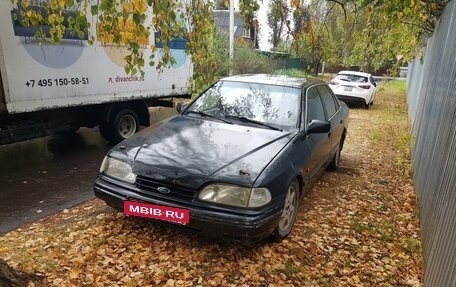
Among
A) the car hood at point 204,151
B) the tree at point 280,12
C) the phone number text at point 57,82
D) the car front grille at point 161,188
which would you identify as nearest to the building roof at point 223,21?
the tree at point 280,12

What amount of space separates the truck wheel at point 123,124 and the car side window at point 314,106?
159 inches

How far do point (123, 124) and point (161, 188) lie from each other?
460 centimetres

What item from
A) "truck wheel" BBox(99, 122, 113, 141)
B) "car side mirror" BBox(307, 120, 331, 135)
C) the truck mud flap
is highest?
"car side mirror" BBox(307, 120, 331, 135)

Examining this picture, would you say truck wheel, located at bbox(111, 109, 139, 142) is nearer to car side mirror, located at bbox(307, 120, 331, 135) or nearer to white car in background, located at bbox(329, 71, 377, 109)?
car side mirror, located at bbox(307, 120, 331, 135)

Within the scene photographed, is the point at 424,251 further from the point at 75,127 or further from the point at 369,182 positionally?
the point at 75,127

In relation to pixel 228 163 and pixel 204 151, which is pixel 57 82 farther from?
pixel 228 163

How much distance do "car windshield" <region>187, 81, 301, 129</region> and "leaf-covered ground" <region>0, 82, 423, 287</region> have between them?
1.26 metres

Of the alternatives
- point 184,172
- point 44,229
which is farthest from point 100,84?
point 184,172

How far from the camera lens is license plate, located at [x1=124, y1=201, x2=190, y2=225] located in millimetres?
3201

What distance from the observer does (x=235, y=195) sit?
10.5 ft

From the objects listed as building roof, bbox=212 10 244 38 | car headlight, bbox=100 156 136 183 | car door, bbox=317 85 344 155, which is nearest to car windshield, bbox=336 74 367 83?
building roof, bbox=212 10 244 38

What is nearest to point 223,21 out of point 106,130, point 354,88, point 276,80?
point 354,88

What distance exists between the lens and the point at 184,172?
129 inches

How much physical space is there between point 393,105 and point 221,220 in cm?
1517
